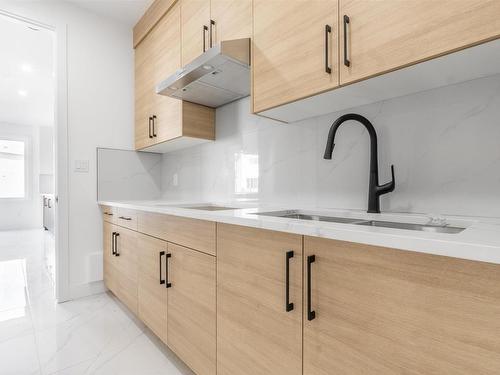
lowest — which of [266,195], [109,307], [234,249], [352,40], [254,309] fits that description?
[109,307]

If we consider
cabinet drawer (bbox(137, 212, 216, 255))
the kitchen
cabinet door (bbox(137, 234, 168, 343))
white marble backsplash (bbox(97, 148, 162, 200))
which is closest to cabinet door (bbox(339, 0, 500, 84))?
the kitchen

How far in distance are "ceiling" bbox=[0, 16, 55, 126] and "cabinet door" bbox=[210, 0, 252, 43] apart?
5.74 feet

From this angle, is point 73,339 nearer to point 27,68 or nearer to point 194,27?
point 194,27

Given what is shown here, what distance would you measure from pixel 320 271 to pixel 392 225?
1.57ft

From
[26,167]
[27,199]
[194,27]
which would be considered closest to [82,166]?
[194,27]

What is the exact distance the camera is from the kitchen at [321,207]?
1.99ft

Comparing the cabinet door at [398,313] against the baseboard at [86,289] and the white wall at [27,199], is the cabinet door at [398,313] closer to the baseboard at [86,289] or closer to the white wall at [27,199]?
the baseboard at [86,289]

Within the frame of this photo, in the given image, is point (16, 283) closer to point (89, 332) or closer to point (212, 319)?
point (89, 332)

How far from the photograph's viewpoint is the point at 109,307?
7.22 ft

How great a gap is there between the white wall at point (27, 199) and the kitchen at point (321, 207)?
6.15 meters

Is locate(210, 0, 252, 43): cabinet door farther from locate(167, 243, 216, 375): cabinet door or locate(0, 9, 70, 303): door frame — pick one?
locate(0, 9, 70, 303): door frame

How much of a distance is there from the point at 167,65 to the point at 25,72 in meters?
2.90

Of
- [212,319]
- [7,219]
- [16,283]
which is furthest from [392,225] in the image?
[7,219]

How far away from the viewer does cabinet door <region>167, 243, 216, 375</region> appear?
117cm
